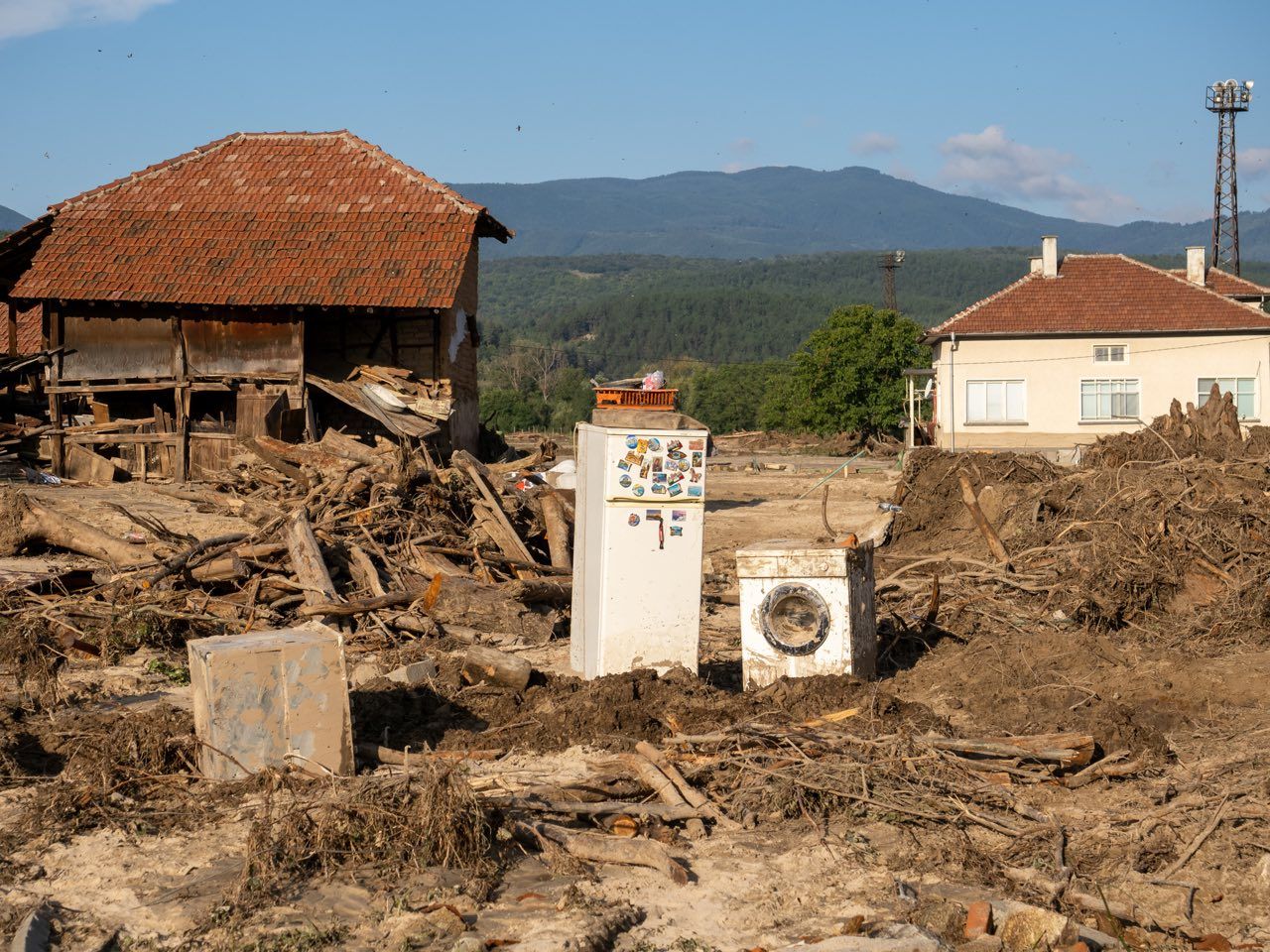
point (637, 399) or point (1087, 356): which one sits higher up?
point (1087, 356)

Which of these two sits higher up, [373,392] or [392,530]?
[373,392]

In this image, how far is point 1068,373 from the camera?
39.1 m

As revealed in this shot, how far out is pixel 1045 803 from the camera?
686 cm

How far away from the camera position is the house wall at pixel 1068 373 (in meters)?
38.2

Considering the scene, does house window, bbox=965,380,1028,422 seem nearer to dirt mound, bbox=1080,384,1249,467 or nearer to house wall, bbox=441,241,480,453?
house wall, bbox=441,241,480,453

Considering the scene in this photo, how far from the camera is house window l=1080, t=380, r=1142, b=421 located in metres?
38.9

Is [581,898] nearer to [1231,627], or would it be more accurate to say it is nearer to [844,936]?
[844,936]

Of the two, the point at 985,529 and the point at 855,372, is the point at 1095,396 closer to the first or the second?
the point at 855,372

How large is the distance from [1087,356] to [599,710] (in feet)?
112

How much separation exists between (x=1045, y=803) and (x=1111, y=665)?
11.1 ft

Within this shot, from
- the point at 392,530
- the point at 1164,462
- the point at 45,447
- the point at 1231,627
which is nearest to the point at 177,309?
the point at 45,447

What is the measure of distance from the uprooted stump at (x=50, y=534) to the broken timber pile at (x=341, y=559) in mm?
14

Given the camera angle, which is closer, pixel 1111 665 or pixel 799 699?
pixel 799 699

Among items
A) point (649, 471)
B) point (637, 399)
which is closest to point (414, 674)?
point (649, 471)
